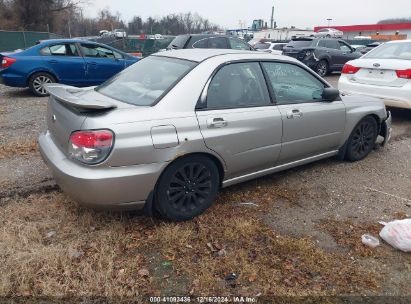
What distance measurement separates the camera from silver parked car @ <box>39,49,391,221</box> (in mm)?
2867

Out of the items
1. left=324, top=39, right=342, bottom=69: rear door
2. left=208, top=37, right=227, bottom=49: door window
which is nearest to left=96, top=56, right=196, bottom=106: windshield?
left=208, top=37, right=227, bottom=49: door window

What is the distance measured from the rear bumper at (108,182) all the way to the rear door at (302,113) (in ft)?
5.31

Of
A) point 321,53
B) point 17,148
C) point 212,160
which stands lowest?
point 17,148

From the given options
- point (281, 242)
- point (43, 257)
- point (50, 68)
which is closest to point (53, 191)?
point (43, 257)

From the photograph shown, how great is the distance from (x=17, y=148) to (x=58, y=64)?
14.4 ft

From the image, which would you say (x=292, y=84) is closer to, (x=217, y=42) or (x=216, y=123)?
(x=216, y=123)

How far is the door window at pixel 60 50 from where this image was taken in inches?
348

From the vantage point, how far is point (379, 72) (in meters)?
6.72

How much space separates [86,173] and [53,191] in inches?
54.7

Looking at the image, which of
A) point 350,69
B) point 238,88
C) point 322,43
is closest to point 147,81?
point 238,88

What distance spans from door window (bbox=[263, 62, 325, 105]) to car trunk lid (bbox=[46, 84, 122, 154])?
174cm

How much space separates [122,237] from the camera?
10.2ft

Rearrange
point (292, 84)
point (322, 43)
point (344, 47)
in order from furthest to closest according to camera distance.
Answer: point (344, 47) < point (322, 43) < point (292, 84)

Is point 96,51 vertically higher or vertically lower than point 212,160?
higher
